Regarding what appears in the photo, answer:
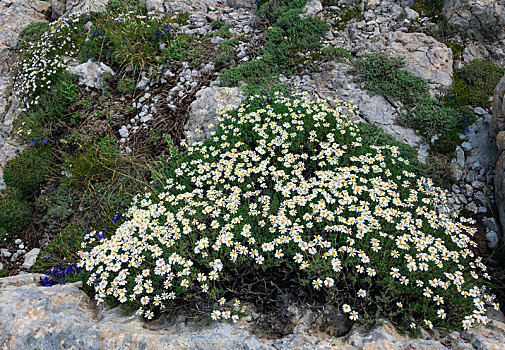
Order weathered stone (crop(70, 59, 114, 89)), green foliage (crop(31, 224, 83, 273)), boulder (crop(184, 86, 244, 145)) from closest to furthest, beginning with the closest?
green foliage (crop(31, 224, 83, 273)) → boulder (crop(184, 86, 244, 145)) → weathered stone (crop(70, 59, 114, 89))

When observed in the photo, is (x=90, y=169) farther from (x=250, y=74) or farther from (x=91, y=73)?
(x=250, y=74)

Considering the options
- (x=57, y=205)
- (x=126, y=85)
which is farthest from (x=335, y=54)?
(x=57, y=205)

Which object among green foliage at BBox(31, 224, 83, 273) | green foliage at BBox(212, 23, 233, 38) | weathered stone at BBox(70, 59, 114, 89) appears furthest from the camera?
green foliage at BBox(212, 23, 233, 38)

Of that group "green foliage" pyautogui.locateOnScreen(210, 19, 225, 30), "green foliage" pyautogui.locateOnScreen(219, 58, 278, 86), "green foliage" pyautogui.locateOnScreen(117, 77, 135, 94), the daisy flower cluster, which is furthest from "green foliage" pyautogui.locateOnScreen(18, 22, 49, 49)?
"green foliage" pyautogui.locateOnScreen(219, 58, 278, 86)

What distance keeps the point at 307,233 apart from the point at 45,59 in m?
8.27

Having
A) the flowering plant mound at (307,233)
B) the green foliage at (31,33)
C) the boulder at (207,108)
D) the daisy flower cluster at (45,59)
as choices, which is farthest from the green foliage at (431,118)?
the green foliage at (31,33)

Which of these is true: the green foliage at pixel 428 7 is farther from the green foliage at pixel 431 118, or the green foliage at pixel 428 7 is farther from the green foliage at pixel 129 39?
the green foliage at pixel 129 39

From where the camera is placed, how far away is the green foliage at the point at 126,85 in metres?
7.97

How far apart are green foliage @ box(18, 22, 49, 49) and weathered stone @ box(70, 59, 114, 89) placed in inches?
97.7

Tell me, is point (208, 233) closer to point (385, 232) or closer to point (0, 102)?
point (385, 232)

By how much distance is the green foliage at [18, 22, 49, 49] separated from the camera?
384 inches

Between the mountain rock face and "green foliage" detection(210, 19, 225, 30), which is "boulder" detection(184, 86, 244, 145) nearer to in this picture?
"green foliage" detection(210, 19, 225, 30)

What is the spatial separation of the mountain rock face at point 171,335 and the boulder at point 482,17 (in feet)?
21.7

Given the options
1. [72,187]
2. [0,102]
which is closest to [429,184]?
[72,187]
